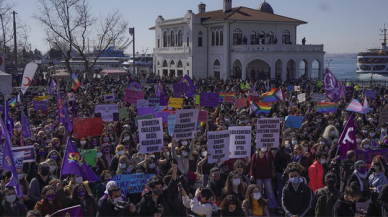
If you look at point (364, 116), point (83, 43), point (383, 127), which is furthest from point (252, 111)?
point (83, 43)

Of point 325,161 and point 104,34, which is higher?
point 104,34

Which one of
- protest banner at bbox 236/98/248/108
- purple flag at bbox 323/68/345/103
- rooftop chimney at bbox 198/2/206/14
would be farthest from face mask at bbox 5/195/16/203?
rooftop chimney at bbox 198/2/206/14

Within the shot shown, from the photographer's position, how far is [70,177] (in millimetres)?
8531

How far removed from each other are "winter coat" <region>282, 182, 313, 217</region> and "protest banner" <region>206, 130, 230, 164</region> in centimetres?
207

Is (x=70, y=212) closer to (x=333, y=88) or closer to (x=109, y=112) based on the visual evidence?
(x=109, y=112)

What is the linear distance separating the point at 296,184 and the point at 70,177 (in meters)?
3.80

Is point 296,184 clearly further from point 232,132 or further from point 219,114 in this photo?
point 219,114

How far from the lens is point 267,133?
34.2 ft

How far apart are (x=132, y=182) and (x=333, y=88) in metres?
12.5

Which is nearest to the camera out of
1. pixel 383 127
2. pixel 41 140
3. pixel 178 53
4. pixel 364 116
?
pixel 41 140

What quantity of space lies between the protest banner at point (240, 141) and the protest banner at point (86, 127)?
4.12 m

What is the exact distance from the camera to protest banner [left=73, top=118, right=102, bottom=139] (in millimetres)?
12391

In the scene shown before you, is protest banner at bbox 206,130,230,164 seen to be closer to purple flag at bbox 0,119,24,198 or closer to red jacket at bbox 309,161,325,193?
red jacket at bbox 309,161,325,193

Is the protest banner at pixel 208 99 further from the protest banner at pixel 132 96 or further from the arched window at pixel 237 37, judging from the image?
the arched window at pixel 237 37
